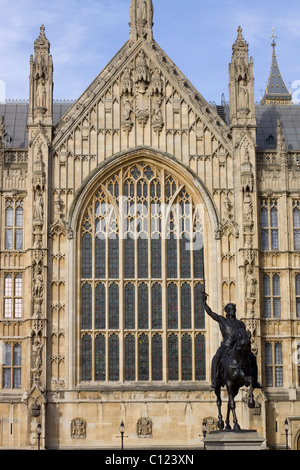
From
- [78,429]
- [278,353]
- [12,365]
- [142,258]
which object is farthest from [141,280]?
[78,429]

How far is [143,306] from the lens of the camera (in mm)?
47844

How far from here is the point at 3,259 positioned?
4797cm

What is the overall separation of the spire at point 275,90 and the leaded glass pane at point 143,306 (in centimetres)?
2656

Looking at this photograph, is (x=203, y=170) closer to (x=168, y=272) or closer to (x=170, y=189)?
(x=170, y=189)

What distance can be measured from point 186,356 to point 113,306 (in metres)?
4.65

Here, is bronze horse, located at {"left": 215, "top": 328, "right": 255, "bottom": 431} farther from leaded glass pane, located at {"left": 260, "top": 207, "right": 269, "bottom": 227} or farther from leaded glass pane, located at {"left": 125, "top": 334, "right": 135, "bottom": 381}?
leaded glass pane, located at {"left": 260, "top": 207, "right": 269, "bottom": 227}

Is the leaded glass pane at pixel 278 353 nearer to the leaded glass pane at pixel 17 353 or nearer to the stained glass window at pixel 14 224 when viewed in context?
the leaded glass pane at pixel 17 353

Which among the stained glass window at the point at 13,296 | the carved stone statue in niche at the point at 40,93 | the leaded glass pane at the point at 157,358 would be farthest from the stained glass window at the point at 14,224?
the leaded glass pane at the point at 157,358

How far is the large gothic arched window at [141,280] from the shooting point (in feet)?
155

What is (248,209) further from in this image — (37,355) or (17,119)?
(17,119)

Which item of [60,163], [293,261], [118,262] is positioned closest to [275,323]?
[293,261]

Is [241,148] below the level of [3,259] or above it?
above

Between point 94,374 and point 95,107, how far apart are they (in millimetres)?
14523

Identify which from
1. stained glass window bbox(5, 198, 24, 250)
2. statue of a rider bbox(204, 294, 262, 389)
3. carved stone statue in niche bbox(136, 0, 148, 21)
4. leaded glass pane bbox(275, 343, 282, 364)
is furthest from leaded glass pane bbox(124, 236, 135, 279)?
statue of a rider bbox(204, 294, 262, 389)
